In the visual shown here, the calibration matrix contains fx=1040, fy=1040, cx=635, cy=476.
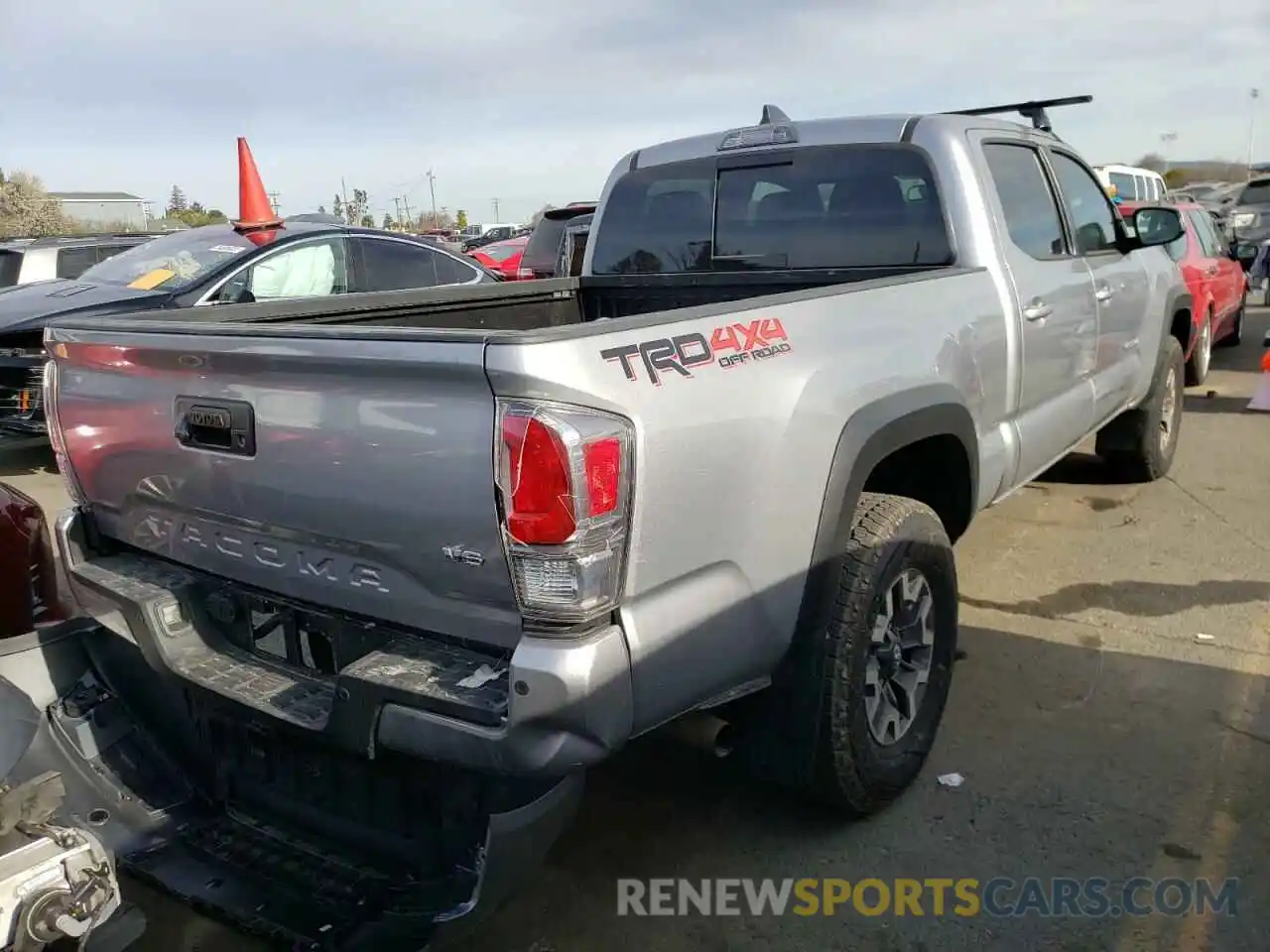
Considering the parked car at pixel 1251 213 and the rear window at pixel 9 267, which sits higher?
the parked car at pixel 1251 213

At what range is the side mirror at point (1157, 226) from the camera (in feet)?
16.1

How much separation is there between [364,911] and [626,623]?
92cm

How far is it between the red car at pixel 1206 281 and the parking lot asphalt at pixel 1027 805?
15.4ft

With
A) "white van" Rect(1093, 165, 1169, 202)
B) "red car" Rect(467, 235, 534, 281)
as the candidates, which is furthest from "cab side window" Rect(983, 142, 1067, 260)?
"white van" Rect(1093, 165, 1169, 202)

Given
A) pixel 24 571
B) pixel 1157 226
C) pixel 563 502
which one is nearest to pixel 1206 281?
pixel 1157 226

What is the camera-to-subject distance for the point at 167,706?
112 inches

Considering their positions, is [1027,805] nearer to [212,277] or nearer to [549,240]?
[212,277]

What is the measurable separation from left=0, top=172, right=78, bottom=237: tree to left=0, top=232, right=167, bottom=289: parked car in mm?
34460

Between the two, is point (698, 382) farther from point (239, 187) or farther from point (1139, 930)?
point (239, 187)

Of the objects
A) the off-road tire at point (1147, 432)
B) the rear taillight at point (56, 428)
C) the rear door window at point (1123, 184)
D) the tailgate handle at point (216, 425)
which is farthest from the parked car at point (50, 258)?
the rear door window at point (1123, 184)

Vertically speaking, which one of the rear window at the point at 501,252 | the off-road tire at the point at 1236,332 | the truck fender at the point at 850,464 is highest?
the rear window at the point at 501,252

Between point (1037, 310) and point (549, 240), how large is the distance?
8043mm

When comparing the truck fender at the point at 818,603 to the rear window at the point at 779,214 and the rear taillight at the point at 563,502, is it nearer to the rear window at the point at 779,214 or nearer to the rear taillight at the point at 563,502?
the rear taillight at the point at 563,502

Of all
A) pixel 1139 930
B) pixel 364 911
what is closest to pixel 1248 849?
pixel 1139 930
